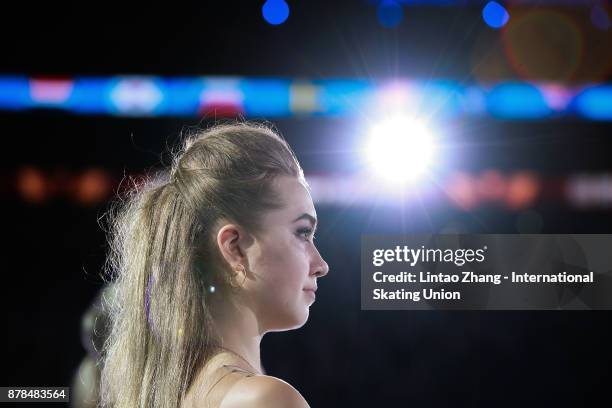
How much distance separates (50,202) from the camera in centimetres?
365

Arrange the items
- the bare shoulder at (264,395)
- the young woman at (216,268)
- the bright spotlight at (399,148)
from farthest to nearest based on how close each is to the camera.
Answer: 1. the bright spotlight at (399,148)
2. the young woman at (216,268)
3. the bare shoulder at (264,395)

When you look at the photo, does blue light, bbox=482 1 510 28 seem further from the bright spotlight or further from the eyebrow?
the eyebrow

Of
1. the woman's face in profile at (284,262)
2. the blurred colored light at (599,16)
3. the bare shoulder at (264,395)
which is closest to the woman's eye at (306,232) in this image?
the woman's face in profile at (284,262)

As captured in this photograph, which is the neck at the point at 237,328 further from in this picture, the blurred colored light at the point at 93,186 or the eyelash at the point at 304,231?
the blurred colored light at the point at 93,186

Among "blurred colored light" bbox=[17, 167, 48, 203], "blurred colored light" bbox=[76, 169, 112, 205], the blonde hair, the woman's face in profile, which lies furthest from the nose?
"blurred colored light" bbox=[17, 167, 48, 203]

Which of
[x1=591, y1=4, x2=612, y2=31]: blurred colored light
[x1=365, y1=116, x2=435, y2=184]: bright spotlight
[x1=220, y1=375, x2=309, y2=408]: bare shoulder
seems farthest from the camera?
[x1=591, y1=4, x2=612, y2=31]: blurred colored light

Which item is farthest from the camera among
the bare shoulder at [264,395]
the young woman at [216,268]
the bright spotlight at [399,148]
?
the bright spotlight at [399,148]

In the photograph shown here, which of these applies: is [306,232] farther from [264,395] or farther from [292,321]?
[264,395]

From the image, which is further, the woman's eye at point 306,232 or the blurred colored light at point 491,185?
the blurred colored light at point 491,185

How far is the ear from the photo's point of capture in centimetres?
93

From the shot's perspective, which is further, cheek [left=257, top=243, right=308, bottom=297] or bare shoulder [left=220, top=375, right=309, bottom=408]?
cheek [left=257, top=243, right=308, bottom=297]

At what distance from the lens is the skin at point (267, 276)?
3.06ft

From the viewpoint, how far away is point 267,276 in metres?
0.94

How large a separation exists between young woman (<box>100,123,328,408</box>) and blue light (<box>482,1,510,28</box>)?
2.79 metres
